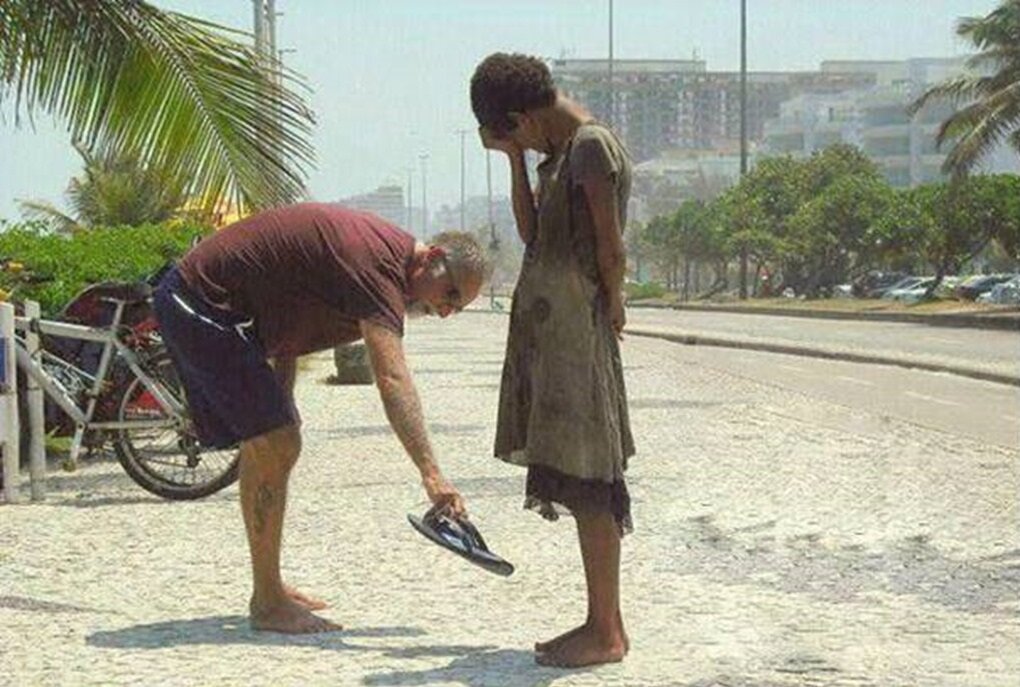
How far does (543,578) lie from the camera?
7664 mm

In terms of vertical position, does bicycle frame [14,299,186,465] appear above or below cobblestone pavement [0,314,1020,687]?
above

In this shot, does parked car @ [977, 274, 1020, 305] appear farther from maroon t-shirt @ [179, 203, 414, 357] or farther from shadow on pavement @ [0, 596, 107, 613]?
maroon t-shirt @ [179, 203, 414, 357]

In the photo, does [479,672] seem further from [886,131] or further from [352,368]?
[886,131]

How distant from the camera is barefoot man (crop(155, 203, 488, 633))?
20.2ft

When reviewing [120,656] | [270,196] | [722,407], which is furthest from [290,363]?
[722,407]

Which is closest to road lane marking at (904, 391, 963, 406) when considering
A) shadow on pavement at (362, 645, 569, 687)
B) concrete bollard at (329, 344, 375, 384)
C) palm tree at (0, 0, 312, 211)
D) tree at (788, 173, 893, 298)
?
concrete bollard at (329, 344, 375, 384)

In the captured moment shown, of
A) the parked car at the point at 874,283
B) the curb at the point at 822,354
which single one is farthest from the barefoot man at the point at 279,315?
the parked car at the point at 874,283

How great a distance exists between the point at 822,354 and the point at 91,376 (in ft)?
70.1

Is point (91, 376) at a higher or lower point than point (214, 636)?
higher

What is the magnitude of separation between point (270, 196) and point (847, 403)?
360 inches

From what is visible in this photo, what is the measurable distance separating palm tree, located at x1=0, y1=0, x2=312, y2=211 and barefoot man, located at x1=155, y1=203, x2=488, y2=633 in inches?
191

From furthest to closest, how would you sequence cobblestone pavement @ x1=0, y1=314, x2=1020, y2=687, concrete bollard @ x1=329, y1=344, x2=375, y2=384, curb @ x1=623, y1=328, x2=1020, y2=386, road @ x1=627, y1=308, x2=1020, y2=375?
road @ x1=627, y1=308, x2=1020, y2=375 → curb @ x1=623, y1=328, x2=1020, y2=386 → concrete bollard @ x1=329, y1=344, x2=375, y2=384 → cobblestone pavement @ x1=0, y1=314, x2=1020, y2=687

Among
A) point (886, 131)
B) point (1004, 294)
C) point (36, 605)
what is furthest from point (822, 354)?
point (886, 131)

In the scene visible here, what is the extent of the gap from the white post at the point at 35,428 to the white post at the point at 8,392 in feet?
0.51
